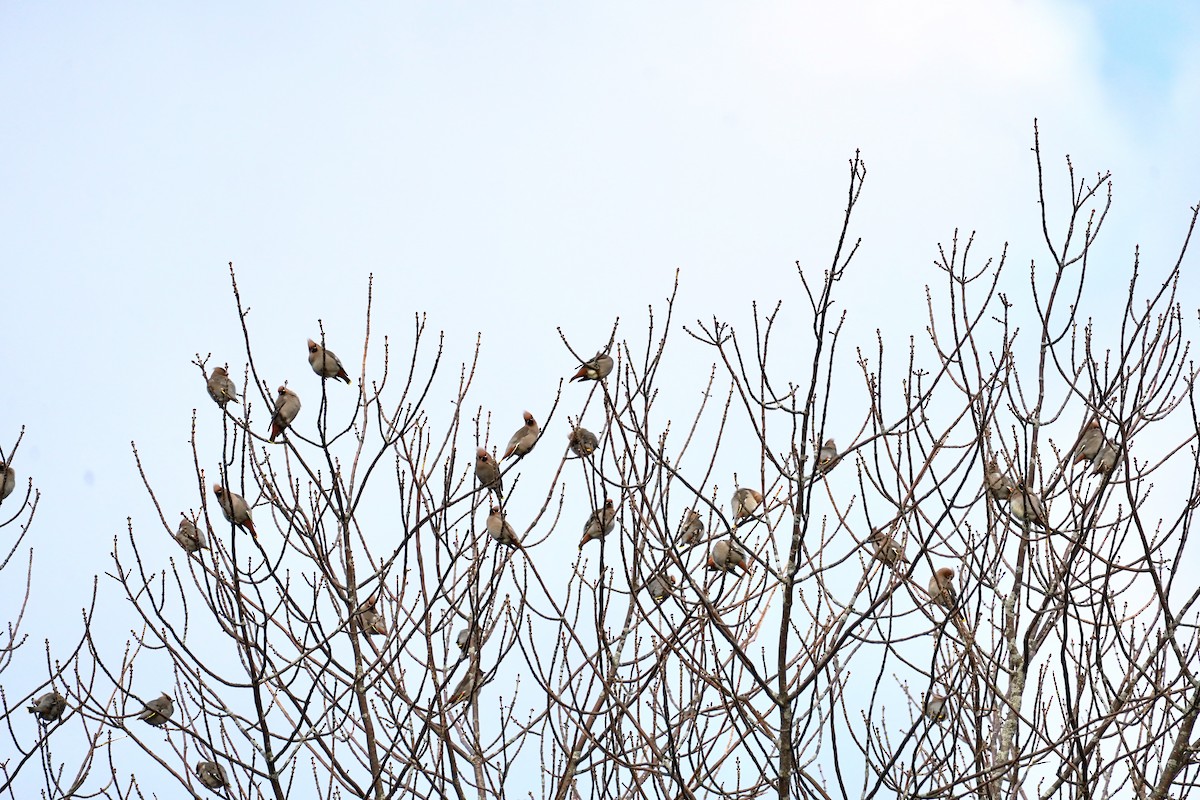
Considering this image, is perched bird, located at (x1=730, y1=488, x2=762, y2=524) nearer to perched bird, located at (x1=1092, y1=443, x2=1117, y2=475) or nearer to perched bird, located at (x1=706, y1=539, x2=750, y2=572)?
perched bird, located at (x1=706, y1=539, x2=750, y2=572)

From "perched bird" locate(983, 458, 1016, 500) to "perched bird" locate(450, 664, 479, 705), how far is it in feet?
7.01

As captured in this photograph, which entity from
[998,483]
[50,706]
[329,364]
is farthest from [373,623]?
[998,483]

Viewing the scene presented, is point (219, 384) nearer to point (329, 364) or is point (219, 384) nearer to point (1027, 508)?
point (329, 364)

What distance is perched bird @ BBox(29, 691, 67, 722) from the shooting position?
6.77 m

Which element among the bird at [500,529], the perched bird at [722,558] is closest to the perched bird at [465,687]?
the bird at [500,529]

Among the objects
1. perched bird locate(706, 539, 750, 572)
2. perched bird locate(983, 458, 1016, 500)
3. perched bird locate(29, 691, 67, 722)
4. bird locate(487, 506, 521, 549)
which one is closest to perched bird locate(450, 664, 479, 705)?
bird locate(487, 506, 521, 549)

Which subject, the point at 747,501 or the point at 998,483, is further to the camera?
the point at 747,501

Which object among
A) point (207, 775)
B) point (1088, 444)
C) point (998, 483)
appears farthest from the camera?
point (207, 775)

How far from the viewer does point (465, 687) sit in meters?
5.29

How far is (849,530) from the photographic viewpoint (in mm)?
5203

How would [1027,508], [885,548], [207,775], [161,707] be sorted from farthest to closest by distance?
[161,707] → [207,775] → [1027,508] → [885,548]

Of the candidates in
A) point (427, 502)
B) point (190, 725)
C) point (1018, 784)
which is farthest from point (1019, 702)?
point (190, 725)

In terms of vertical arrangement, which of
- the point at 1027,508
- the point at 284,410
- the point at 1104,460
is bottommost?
the point at 1027,508

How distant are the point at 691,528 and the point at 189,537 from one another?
2.28 metres
